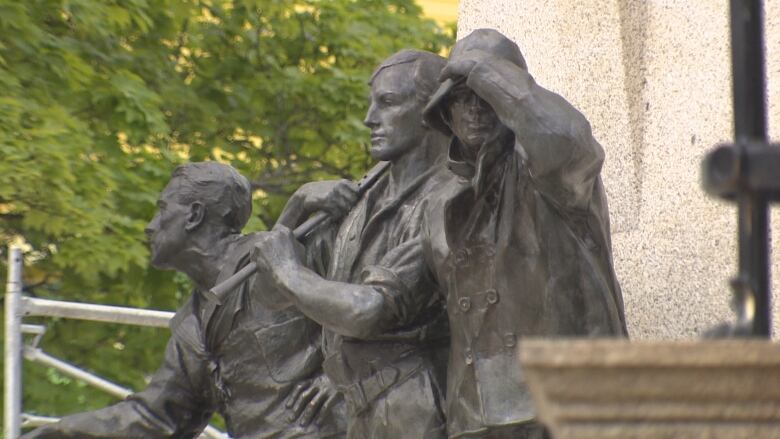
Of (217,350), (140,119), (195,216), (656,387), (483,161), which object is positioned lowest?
(217,350)

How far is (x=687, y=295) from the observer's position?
16.1ft

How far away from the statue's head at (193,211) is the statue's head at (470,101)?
1.88 meters

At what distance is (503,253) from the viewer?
428cm

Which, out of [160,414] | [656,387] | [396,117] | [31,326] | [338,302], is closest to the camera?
[656,387]

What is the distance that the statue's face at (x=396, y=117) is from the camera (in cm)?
504

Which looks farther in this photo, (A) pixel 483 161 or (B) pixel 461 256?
(B) pixel 461 256

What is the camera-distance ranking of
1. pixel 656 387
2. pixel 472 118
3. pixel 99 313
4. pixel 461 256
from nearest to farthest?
1. pixel 656 387
2. pixel 472 118
3. pixel 461 256
4. pixel 99 313

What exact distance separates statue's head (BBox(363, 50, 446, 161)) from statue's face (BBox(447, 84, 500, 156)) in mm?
710

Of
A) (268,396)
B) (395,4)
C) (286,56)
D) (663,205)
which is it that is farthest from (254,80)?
(663,205)

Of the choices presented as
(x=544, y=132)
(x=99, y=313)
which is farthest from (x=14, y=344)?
(x=544, y=132)

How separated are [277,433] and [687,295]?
1.59 metres

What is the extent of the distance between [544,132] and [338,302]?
3.24 feet

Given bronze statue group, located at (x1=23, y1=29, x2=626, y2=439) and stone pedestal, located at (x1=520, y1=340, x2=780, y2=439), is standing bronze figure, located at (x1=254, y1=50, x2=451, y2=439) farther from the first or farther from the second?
stone pedestal, located at (x1=520, y1=340, x2=780, y2=439)

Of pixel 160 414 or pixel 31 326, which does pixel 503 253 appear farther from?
pixel 31 326
